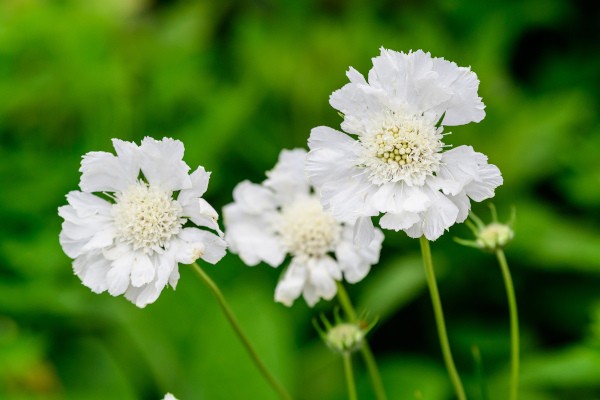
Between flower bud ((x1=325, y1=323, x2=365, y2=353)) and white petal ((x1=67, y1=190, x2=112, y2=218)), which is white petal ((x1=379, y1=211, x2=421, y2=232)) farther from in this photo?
white petal ((x1=67, y1=190, x2=112, y2=218))

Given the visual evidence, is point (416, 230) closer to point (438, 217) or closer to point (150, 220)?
point (438, 217)

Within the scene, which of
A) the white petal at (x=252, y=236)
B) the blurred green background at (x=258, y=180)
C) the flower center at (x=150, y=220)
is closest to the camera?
the flower center at (x=150, y=220)

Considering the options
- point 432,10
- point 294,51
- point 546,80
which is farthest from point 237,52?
point 546,80

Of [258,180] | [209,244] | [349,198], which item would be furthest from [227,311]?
[258,180]

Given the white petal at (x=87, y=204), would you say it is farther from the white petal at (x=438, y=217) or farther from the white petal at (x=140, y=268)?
the white petal at (x=438, y=217)

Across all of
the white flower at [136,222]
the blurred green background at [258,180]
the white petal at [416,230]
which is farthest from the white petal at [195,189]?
the blurred green background at [258,180]

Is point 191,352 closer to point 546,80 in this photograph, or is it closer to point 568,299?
point 568,299
